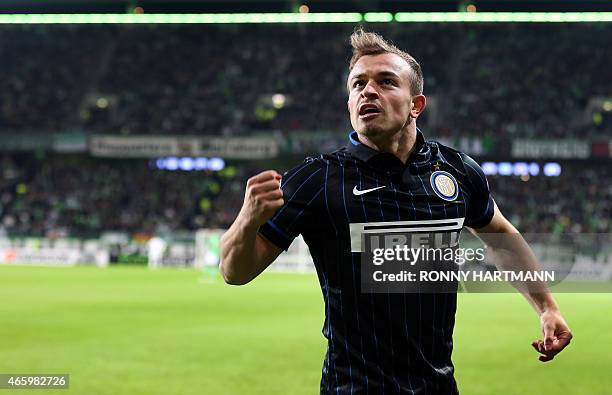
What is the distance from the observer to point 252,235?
9.60 ft

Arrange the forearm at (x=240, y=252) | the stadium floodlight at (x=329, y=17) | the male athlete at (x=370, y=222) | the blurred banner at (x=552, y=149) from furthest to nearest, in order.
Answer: the blurred banner at (x=552, y=149)
the stadium floodlight at (x=329, y=17)
the male athlete at (x=370, y=222)
the forearm at (x=240, y=252)

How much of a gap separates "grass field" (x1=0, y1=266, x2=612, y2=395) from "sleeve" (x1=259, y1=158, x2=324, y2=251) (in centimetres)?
513

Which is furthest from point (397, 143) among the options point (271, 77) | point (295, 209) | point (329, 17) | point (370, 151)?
point (271, 77)

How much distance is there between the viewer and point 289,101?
4303 cm

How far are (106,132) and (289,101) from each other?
9666 mm

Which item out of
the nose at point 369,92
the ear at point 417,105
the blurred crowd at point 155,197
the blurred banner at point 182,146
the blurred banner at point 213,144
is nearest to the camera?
the nose at point 369,92

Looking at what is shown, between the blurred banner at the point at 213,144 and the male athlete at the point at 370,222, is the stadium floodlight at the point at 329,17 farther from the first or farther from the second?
the male athlete at the point at 370,222

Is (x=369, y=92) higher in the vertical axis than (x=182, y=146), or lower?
lower

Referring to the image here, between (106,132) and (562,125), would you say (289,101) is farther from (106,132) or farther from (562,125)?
(562,125)

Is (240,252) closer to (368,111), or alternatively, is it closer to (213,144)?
(368,111)

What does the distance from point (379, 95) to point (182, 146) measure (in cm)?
3733

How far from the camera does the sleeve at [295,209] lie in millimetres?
3135

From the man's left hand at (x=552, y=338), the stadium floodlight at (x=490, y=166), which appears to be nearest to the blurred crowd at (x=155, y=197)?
the stadium floodlight at (x=490, y=166)

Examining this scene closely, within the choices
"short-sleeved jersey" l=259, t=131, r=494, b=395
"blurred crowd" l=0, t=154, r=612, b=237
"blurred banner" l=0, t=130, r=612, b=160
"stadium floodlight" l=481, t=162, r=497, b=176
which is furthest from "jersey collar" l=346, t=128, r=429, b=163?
"stadium floodlight" l=481, t=162, r=497, b=176
